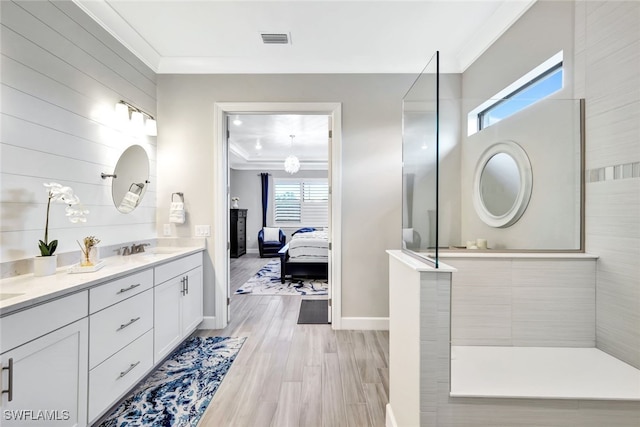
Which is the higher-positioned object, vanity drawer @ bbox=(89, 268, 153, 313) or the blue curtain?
the blue curtain

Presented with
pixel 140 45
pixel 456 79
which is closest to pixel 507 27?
pixel 456 79

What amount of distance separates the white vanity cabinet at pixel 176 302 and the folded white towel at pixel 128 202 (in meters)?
0.67

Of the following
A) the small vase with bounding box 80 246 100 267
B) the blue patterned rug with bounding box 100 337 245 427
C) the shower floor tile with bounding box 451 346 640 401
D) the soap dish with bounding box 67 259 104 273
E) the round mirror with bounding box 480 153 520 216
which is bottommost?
the blue patterned rug with bounding box 100 337 245 427

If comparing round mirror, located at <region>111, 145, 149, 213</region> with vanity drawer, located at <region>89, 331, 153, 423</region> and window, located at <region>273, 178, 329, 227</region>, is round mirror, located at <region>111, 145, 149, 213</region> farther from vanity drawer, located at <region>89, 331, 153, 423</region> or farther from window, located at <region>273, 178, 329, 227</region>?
window, located at <region>273, 178, 329, 227</region>

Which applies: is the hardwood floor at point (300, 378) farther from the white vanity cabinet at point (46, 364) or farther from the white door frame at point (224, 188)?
the white vanity cabinet at point (46, 364)

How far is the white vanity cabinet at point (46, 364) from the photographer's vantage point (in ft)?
3.79

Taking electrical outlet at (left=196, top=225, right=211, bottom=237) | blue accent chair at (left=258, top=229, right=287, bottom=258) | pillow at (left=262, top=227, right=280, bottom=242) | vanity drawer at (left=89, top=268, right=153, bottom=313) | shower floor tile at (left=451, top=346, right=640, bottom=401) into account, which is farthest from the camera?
pillow at (left=262, top=227, right=280, bottom=242)

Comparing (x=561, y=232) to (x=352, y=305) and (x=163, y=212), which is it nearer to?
(x=352, y=305)

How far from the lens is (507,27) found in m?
2.34

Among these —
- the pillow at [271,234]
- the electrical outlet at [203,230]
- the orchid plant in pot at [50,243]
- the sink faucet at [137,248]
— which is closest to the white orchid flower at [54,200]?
the orchid plant in pot at [50,243]

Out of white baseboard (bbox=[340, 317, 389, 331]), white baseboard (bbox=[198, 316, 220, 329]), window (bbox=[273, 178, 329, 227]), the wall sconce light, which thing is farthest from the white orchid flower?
window (bbox=[273, 178, 329, 227])

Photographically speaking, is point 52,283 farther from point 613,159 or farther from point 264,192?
point 264,192

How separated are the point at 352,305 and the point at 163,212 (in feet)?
7.42

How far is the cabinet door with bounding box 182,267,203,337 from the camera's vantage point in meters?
2.63
